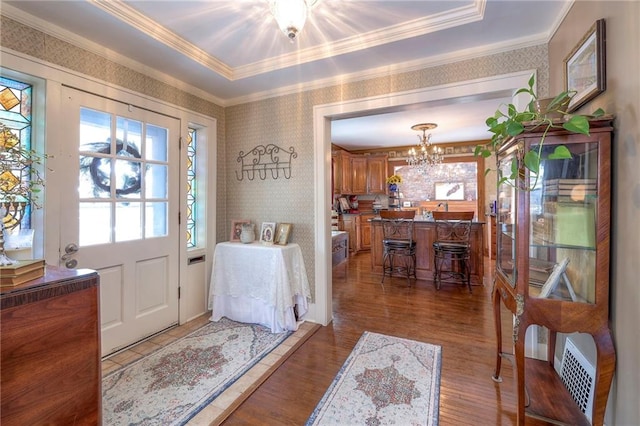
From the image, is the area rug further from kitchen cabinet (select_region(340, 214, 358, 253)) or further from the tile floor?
kitchen cabinet (select_region(340, 214, 358, 253))

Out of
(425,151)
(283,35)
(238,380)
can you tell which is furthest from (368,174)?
(238,380)

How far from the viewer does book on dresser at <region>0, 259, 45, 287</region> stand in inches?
42.5

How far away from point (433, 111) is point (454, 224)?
1793 mm

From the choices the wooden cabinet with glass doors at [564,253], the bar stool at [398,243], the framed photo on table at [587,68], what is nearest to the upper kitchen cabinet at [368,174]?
the bar stool at [398,243]

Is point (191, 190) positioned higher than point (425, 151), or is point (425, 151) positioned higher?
point (425, 151)

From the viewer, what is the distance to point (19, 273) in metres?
1.12

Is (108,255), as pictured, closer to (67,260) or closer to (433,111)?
(67,260)

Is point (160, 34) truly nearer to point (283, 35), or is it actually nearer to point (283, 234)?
point (283, 35)

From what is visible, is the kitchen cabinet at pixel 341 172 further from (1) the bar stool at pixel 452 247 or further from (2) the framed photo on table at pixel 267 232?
(2) the framed photo on table at pixel 267 232

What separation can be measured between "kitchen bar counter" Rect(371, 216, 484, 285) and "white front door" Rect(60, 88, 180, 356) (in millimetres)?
3326

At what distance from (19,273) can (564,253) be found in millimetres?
2572

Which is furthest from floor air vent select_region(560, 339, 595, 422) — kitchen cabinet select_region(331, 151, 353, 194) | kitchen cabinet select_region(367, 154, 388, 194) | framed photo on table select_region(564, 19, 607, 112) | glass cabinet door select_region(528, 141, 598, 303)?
kitchen cabinet select_region(367, 154, 388, 194)

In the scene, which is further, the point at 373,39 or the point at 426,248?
the point at 426,248

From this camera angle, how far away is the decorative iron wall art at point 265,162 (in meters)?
3.15
